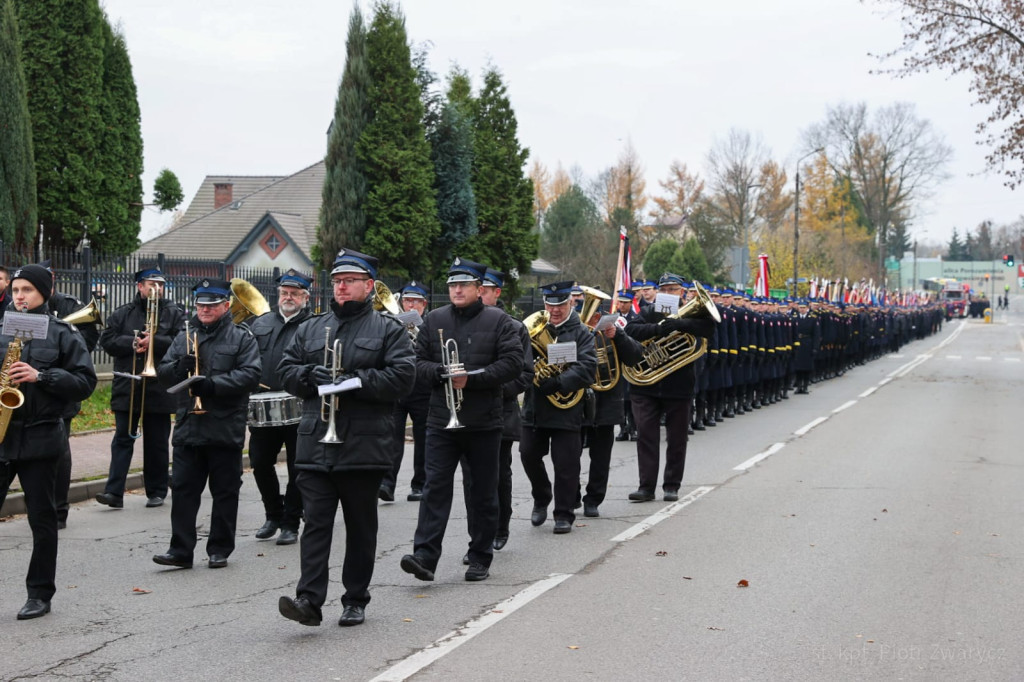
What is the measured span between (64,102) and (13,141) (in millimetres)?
3621

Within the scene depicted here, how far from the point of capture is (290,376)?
6414 millimetres

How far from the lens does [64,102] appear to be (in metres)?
23.9

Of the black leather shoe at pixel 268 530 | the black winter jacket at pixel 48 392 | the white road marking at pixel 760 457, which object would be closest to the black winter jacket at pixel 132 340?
the black leather shoe at pixel 268 530

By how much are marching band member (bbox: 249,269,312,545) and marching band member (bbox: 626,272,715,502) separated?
3222 mm

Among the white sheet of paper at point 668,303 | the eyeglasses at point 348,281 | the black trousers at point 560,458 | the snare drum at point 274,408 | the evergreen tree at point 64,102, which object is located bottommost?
the black trousers at point 560,458

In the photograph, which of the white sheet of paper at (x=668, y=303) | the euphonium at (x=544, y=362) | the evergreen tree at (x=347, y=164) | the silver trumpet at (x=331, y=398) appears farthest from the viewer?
the evergreen tree at (x=347, y=164)

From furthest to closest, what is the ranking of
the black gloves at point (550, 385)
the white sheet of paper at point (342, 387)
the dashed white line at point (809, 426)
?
the dashed white line at point (809, 426)
the black gloves at point (550, 385)
the white sheet of paper at point (342, 387)

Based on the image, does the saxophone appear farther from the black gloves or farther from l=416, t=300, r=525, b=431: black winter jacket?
the black gloves

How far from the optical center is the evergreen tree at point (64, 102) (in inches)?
920

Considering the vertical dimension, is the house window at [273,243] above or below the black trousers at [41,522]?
above

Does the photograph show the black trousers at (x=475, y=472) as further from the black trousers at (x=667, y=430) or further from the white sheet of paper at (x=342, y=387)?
the black trousers at (x=667, y=430)

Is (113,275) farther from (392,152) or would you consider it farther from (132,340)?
(392,152)

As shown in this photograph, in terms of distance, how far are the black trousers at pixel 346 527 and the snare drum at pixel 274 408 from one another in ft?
6.69

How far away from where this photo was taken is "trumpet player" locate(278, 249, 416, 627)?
6.29m
